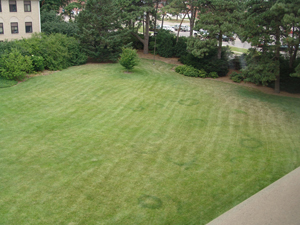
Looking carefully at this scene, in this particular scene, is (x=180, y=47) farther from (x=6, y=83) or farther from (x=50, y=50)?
(x=6, y=83)

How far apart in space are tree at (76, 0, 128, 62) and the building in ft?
33.6

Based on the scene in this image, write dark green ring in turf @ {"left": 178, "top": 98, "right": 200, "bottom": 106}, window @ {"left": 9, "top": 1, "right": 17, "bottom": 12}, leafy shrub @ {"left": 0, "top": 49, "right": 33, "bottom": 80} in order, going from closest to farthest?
dark green ring in turf @ {"left": 178, "top": 98, "right": 200, "bottom": 106} < leafy shrub @ {"left": 0, "top": 49, "right": 33, "bottom": 80} < window @ {"left": 9, "top": 1, "right": 17, "bottom": 12}

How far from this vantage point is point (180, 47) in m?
31.4

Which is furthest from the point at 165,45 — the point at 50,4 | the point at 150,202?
the point at 150,202

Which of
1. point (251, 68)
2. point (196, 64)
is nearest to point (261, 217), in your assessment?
point (251, 68)

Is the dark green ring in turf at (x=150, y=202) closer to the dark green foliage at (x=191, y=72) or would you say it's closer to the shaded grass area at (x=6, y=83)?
the shaded grass area at (x=6, y=83)

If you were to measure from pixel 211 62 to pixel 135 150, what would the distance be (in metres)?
15.8

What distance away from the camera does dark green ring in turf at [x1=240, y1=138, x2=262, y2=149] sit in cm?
1270

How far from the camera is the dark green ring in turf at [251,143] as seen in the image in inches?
500

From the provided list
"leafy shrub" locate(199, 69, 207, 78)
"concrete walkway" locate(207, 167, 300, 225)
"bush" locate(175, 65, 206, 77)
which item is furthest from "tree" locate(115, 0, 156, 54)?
"concrete walkway" locate(207, 167, 300, 225)

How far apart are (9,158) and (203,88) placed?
14.4 metres

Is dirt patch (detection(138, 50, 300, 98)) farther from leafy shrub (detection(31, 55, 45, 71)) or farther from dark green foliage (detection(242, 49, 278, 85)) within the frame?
leafy shrub (detection(31, 55, 45, 71))

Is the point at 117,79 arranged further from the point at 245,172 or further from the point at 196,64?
the point at 245,172

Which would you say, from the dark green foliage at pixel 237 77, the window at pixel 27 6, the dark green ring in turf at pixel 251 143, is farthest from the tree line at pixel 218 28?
the dark green ring in turf at pixel 251 143
